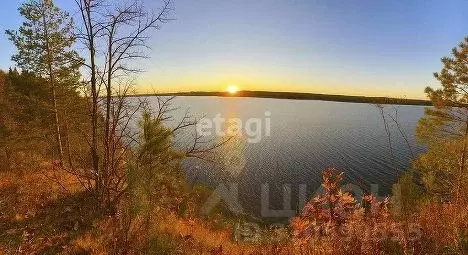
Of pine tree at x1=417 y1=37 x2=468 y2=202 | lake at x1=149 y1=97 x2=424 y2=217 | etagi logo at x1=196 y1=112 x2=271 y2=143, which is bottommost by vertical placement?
lake at x1=149 y1=97 x2=424 y2=217

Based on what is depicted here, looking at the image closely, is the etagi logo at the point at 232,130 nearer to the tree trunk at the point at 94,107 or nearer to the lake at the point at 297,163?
the lake at the point at 297,163

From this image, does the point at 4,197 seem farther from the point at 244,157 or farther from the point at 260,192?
the point at 244,157

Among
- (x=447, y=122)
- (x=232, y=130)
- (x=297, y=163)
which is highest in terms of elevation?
(x=447, y=122)

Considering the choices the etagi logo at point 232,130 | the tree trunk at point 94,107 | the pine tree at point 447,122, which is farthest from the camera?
the etagi logo at point 232,130

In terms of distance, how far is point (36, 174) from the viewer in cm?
1608

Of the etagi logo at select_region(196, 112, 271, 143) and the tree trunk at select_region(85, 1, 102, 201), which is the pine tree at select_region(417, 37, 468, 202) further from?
the etagi logo at select_region(196, 112, 271, 143)

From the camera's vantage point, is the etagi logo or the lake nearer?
the lake

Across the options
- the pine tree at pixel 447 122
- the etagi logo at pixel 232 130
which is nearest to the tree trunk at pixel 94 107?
the pine tree at pixel 447 122

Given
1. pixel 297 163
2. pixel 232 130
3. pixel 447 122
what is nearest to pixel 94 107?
pixel 447 122

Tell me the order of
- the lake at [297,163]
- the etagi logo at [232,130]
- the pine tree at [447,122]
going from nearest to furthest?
1. the pine tree at [447,122]
2. the lake at [297,163]
3. the etagi logo at [232,130]

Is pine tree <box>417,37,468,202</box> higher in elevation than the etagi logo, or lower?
higher

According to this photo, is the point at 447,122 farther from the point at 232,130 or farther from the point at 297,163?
the point at 232,130

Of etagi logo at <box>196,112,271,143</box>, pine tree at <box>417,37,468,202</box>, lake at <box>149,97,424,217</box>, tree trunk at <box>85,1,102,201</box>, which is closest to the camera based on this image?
tree trunk at <box>85,1,102,201</box>

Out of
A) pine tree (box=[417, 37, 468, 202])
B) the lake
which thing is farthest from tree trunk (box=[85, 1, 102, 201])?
pine tree (box=[417, 37, 468, 202])
